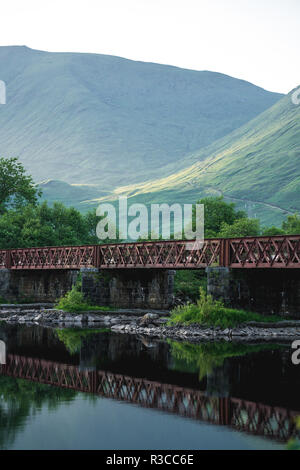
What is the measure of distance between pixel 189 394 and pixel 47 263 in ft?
114

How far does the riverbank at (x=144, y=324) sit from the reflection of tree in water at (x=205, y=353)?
247 centimetres

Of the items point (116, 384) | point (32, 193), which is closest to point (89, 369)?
point (116, 384)

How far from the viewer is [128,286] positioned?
158 feet

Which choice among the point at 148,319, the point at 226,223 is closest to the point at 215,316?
the point at 148,319

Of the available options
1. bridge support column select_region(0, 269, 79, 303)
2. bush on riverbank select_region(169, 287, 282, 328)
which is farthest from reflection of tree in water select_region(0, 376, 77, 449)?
bridge support column select_region(0, 269, 79, 303)

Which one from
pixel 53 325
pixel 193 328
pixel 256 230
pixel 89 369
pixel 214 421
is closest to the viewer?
pixel 214 421

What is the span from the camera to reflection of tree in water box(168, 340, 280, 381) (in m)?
26.0

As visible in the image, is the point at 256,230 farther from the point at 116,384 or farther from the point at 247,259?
the point at 116,384

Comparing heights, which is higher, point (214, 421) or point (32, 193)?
point (32, 193)

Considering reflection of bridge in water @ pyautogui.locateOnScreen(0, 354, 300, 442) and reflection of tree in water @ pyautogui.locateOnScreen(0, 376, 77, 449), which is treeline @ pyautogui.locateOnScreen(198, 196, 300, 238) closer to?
reflection of bridge in water @ pyautogui.locateOnScreen(0, 354, 300, 442)

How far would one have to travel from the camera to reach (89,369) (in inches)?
1029

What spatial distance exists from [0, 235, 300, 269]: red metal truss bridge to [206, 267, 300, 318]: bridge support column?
0.86 metres

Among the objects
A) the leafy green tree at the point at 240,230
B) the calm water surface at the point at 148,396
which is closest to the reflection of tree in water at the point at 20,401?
the calm water surface at the point at 148,396
